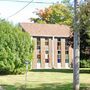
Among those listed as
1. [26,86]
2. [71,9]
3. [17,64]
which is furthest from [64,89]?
[17,64]

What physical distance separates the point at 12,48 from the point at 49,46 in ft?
86.5

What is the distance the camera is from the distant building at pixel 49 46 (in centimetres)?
5881

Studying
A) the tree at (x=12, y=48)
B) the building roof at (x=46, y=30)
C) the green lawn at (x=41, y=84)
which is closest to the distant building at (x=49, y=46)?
the building roof at (x=46, y=30)

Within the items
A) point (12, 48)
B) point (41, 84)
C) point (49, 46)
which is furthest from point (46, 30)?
point (41, 84)

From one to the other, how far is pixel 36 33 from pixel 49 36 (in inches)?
85.9

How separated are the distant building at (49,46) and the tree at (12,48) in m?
23.2

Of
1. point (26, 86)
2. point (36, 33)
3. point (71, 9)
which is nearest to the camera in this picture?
point (71, 9)

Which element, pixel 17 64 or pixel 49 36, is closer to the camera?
pixel 17 64

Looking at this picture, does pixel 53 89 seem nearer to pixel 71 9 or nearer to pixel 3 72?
pixel 71 9

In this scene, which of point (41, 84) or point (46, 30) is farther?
point (46, 30)

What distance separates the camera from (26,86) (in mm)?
22469

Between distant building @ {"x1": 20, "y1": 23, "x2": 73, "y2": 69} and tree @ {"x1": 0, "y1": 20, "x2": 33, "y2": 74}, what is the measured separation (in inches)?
913

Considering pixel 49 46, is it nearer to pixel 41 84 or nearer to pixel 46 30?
pixel 46 30

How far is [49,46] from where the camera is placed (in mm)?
59812
